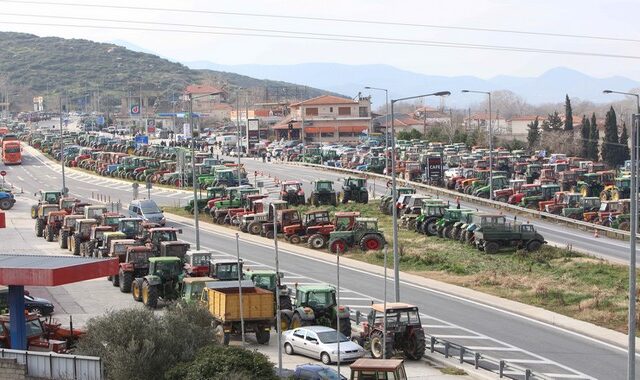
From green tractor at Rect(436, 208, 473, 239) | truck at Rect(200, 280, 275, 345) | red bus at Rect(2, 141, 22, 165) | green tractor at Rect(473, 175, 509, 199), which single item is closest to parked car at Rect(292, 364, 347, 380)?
truck at Rect(200, 280, 275, 345)

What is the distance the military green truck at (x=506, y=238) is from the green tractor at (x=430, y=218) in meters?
5.38

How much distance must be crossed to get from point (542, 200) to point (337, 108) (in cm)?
8793

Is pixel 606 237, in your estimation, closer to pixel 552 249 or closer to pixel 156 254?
pixel 552 249

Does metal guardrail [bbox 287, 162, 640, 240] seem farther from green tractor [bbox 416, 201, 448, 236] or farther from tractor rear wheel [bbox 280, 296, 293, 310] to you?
tractor rear wheel [bbox 280, 296, 293, 310]

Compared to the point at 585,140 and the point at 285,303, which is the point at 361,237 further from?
the point at 585,140

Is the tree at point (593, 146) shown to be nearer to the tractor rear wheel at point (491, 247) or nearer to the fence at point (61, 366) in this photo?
the tractor rear wheel at point (491, 247)

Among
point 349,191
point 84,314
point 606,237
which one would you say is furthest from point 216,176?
point 84,314

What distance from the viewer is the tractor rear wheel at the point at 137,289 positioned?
42.8 meters

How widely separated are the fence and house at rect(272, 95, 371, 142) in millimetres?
129292

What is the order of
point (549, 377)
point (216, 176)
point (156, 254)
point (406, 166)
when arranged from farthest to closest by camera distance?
point (406, 166) < point (216, 176) < point (156, 254) < point (549, 377)

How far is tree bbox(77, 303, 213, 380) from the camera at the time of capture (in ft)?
86.6

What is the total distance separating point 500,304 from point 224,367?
820 inches

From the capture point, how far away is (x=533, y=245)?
5409 cm

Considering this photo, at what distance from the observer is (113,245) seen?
47438mm
